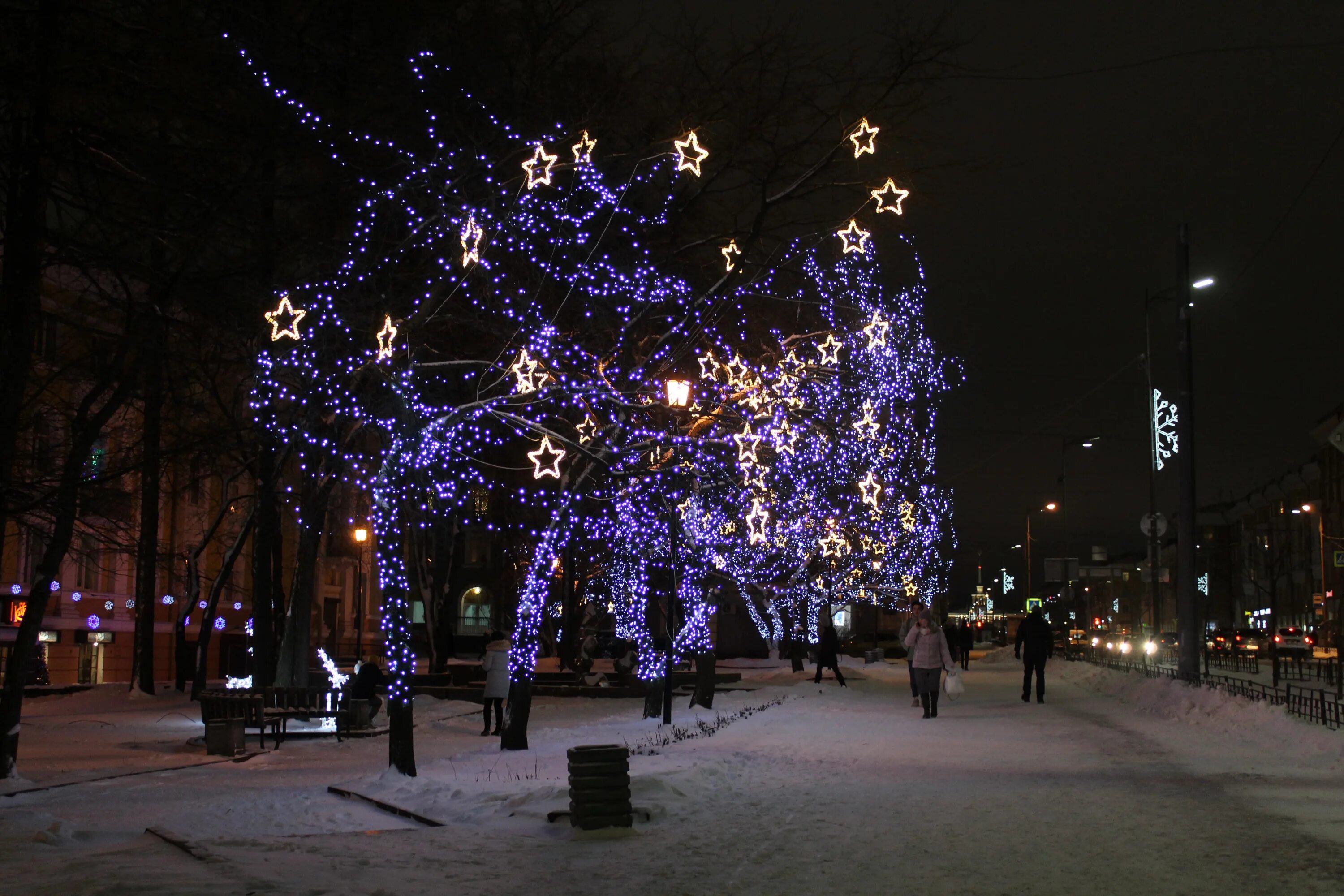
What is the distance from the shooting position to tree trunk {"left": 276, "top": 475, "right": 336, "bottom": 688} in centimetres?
2444

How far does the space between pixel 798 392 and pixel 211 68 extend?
1375 cm

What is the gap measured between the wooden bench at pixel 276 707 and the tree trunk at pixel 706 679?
650 centimetres

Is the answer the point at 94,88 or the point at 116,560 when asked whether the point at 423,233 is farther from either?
the point at 116,560

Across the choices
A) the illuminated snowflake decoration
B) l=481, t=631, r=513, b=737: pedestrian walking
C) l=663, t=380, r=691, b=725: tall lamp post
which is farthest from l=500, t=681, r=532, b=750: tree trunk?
the illuminated snowflake decoration

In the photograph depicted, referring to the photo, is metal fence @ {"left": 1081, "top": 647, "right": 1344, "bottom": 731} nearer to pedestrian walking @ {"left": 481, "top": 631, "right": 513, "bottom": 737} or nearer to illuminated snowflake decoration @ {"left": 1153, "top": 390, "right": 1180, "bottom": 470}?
illuminated snowflake decoration @ {"left": 1153, "top": 390, "right": 1180, "bottom": 470}

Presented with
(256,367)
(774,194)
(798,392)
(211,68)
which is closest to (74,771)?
(256,367)

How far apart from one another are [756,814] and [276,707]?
14.2 m

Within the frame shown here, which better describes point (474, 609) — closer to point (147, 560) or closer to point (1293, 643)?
point (1293, 643)

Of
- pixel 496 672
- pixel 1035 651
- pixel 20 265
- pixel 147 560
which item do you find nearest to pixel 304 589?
pixel 147 560

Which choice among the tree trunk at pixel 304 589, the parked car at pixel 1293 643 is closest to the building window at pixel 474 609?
the parked car at pixel 1293 643

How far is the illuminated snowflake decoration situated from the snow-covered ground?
7.94 meters

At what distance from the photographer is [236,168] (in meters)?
14.4

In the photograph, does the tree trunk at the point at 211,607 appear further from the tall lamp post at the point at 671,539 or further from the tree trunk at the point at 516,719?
the tree trunk at the point at 516,719

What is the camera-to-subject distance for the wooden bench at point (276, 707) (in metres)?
20.2
